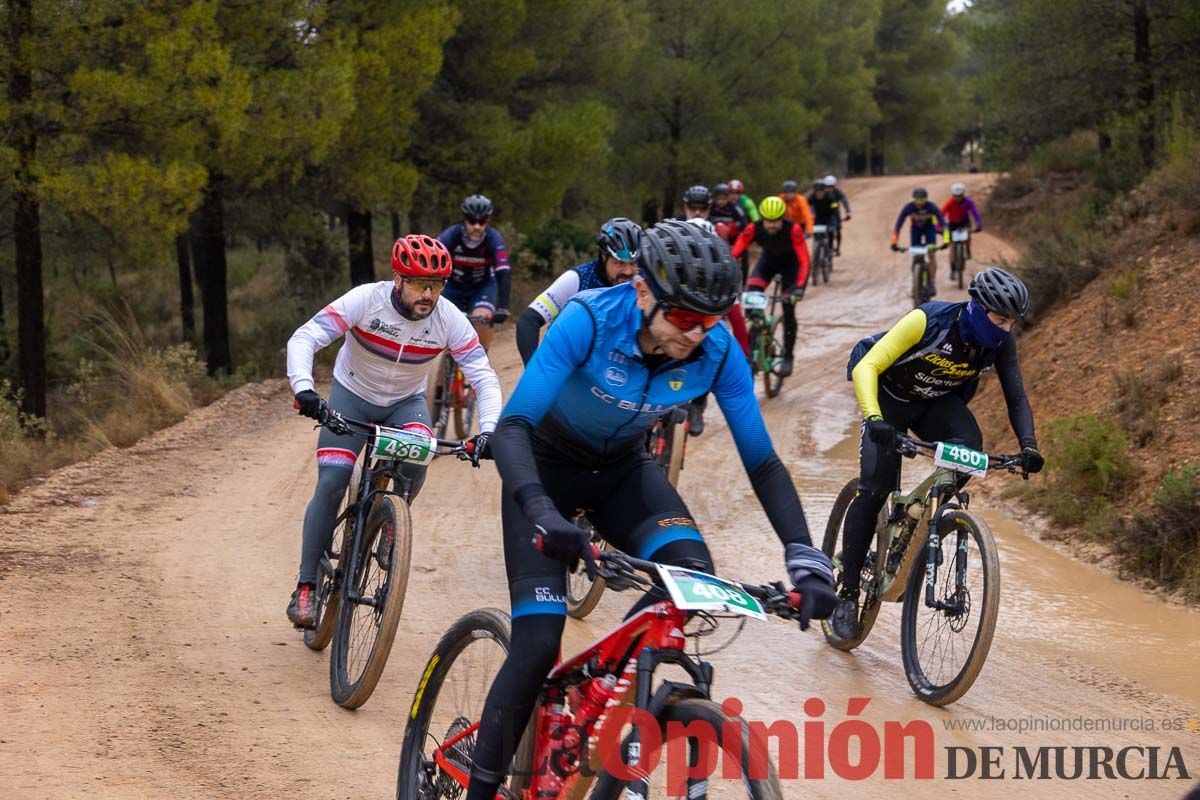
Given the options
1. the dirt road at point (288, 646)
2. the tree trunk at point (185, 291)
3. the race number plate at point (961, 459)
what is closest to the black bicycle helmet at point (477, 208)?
the dirt road at point (288, 646)

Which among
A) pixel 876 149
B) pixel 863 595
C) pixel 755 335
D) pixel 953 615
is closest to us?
pixel 953 615

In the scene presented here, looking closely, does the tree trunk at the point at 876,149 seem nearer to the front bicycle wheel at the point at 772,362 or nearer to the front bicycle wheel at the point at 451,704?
the front bicycle wheel at the point at 772,362

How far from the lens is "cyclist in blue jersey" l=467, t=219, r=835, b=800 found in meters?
3.69

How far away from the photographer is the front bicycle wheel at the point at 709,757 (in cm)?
305

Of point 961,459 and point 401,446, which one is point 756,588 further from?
point 961,459

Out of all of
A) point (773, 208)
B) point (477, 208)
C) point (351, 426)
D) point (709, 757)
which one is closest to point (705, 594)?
point (709, 757)

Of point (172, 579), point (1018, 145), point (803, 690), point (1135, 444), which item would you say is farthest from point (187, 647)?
point (1018, 145)

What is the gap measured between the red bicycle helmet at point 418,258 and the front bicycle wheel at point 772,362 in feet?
29.2

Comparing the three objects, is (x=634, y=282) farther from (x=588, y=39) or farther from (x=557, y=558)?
(x=588, y=39)

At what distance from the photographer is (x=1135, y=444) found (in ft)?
33.7

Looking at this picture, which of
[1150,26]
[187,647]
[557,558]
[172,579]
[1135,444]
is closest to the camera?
[557,558]

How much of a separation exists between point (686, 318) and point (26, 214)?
1411 centimetres

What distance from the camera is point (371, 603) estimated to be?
5914 millimetres

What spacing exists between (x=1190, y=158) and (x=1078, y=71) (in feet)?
30.9
